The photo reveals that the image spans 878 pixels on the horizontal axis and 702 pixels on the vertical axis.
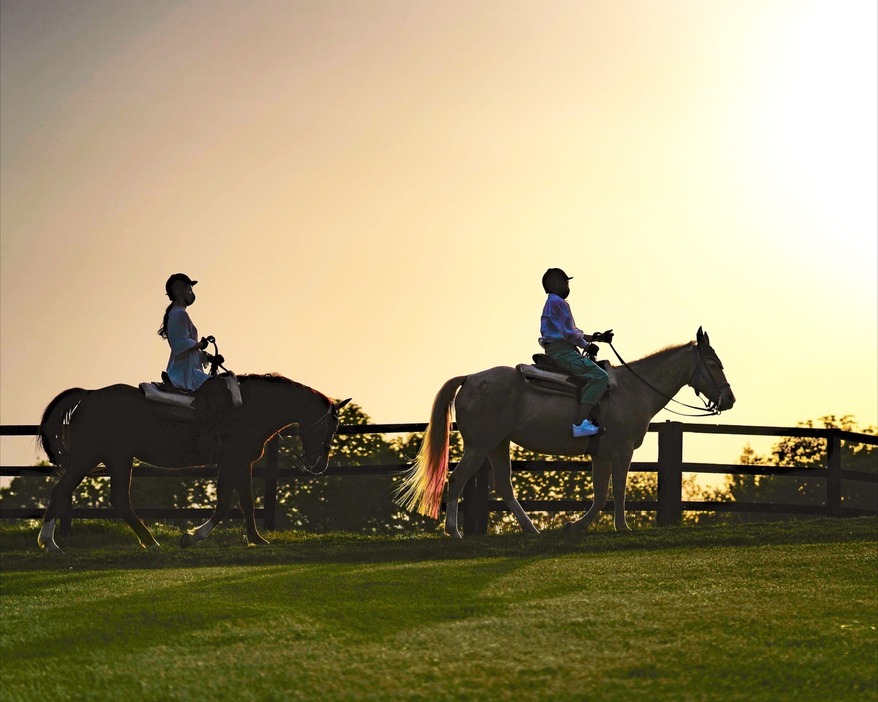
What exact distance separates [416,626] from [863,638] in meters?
2.40

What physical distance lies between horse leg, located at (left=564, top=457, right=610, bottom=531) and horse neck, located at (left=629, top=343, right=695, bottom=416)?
2.70 feet

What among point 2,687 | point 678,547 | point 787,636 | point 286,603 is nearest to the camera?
point 2,687

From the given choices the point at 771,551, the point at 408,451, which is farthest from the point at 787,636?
the point at 408,451

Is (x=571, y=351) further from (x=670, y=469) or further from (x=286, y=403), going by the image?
(x=670, y=469)

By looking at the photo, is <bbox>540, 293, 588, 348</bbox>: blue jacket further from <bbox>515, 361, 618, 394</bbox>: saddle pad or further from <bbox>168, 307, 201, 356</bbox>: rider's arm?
<bbox>168, 307, 201, 356</bbox>: rider's arm

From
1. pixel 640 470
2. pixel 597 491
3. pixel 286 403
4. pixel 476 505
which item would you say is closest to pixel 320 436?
pixel 286 403

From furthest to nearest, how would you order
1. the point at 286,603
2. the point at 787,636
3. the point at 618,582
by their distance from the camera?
the point at 618,582
the point at 286,603
the point at 787,636

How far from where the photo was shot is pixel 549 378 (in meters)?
13.9

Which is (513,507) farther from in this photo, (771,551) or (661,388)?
(771,551)

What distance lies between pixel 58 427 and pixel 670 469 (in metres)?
7.58

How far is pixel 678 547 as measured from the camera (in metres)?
12.6

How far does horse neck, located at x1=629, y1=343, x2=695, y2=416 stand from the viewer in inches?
572

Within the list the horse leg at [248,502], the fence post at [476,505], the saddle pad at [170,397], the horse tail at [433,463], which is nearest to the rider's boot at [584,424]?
the horse tail at [433,463]

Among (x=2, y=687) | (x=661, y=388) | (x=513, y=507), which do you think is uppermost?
(x=661, y=388)
